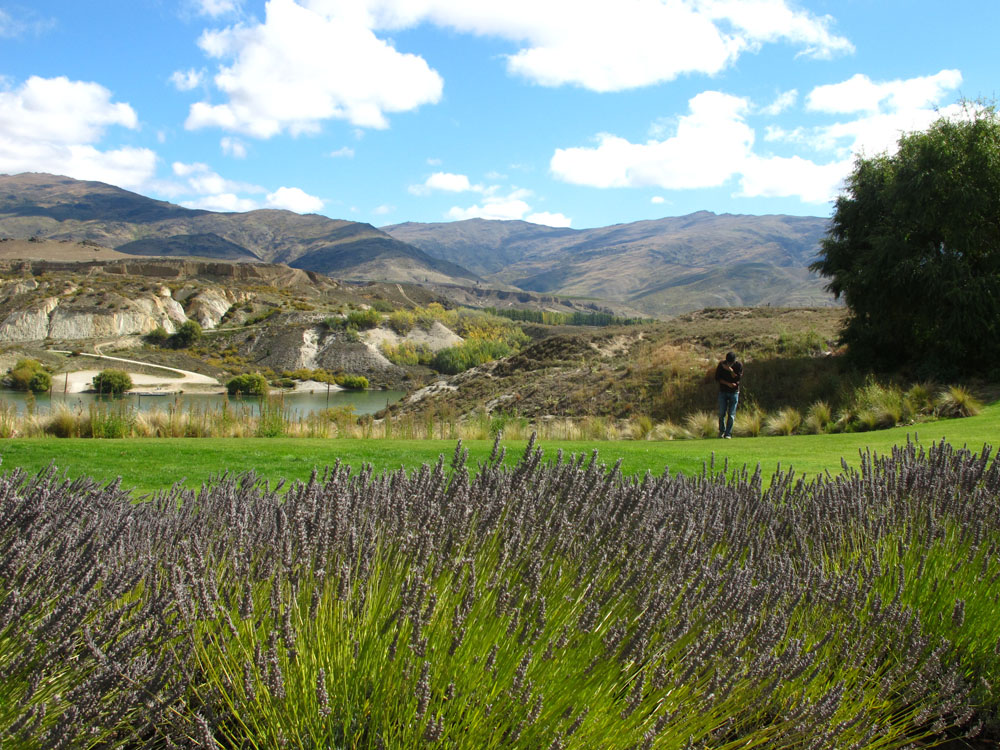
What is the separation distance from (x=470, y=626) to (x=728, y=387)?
15.1 meters

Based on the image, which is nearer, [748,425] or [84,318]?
[748,425]

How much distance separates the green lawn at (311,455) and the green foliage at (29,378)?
30059 mm

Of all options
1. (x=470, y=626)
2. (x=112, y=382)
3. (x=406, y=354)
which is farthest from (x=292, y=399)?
(x=470, y=626)

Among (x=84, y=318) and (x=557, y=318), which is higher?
(x=557, y=318)

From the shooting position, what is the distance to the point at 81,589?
2.33 metres

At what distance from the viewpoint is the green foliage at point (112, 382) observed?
36062 mm

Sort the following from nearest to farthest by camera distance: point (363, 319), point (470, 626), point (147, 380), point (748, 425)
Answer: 1. point (470, 626)
2. point (748, 425)
3. point (147, 380)
4. point (363, 319)

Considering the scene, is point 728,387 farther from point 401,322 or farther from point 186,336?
point 401,322

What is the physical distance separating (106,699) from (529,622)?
130 cm

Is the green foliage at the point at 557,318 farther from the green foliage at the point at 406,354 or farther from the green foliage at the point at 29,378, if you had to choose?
the green foliage at the point at 29,378

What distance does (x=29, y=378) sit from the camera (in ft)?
124

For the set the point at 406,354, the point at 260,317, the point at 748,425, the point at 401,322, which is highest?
the point at 401,322

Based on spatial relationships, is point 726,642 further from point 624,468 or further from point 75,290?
point 75,290

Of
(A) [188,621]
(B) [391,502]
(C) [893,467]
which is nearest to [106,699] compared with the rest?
(A) [188,621]
